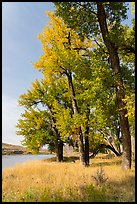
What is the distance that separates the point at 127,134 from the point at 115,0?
6345 mm

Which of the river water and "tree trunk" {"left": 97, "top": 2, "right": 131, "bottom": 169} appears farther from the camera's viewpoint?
the river water

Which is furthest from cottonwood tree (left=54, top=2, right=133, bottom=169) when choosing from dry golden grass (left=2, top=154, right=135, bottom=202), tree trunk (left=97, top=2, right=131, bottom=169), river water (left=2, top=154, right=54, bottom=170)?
river water (left=2, top=154, right=54, bottom=170)

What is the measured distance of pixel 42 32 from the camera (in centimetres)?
1672

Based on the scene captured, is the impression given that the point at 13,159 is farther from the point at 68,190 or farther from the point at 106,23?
the point at 68,190

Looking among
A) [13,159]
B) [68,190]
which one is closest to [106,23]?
[68,190]

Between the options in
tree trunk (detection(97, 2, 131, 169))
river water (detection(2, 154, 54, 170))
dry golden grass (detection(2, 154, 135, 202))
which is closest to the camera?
dry golden grass (detection(2, 154, 135, 202))

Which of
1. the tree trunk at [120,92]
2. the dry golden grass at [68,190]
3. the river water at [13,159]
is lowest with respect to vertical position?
the river water at [13,159]

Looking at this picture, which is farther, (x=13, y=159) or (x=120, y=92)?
(x=13, y=159)

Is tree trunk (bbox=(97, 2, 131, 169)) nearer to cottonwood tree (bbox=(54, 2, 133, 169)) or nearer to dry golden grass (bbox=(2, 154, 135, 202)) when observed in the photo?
cottonwood tree (bbox=(54, 2, 133, 169))

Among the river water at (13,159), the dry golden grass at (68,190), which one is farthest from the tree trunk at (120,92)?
the river water at (13,159)

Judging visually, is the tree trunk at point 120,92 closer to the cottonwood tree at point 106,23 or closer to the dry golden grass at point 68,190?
the cottonwood tree at point 106,23

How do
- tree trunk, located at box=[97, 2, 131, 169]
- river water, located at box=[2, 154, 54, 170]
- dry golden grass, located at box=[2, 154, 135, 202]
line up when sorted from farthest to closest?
river water, located at box=[2, 154, 54, 170], tree trunk, located at box=[97, 2, 131, 169], dry golden grass, located at box=[2, 154, 135, 202]

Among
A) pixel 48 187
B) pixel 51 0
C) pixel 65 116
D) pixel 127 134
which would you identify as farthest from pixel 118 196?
pixel 65 116

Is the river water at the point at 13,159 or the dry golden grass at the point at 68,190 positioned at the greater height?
the dry golden grass at the point at 68,190
